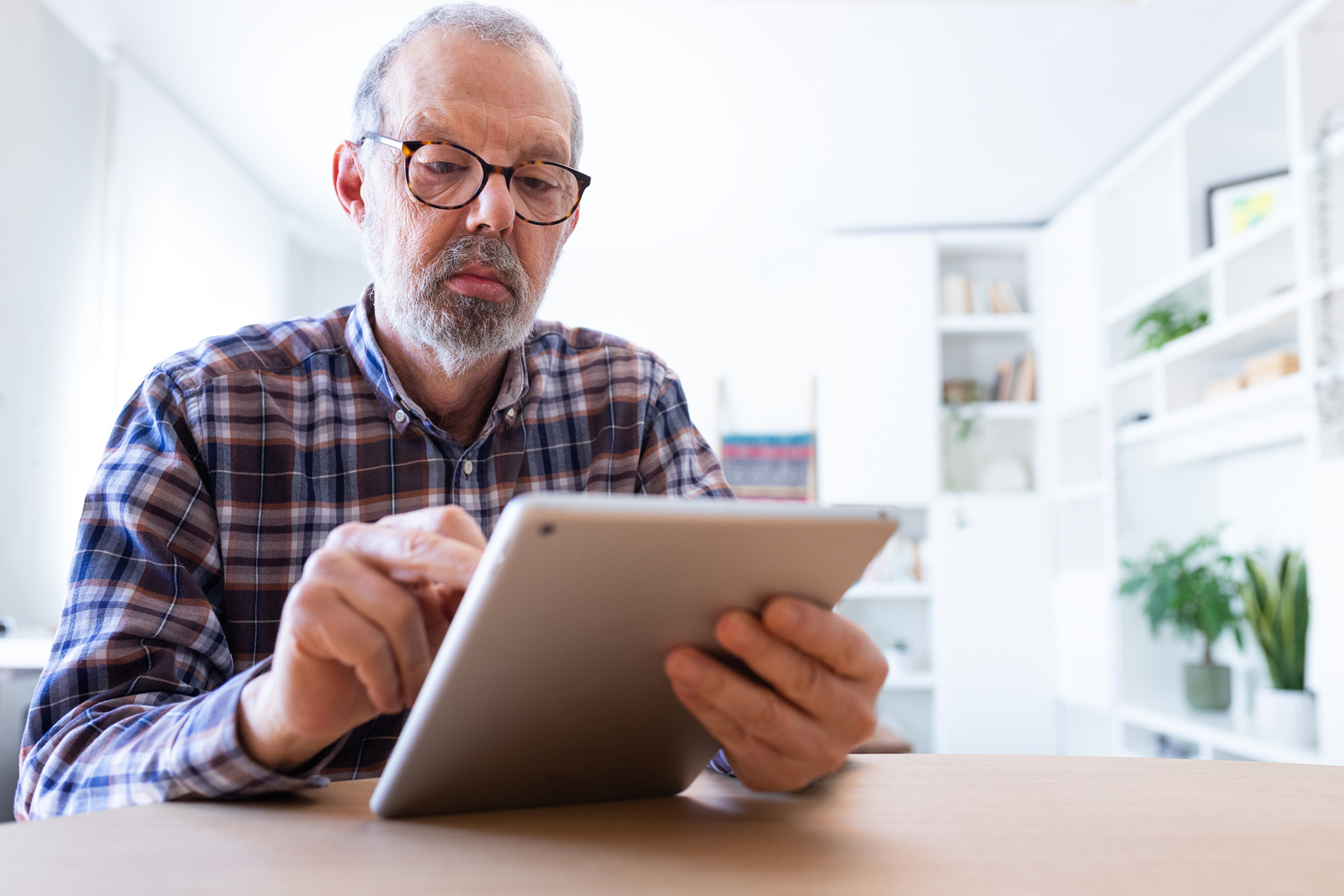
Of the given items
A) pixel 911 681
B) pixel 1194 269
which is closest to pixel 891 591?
pixel 911 681

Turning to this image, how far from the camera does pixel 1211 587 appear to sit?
358 cm

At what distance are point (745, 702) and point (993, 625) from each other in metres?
4.78

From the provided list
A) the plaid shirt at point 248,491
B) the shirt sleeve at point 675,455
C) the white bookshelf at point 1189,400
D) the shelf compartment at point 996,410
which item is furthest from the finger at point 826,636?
the shelf compartment at point 996,410

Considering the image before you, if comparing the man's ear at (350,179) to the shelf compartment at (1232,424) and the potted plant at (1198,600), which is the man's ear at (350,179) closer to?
the shelf compartment at (1232,424)

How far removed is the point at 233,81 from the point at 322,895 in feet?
13.5

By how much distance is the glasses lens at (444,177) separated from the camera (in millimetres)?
1149

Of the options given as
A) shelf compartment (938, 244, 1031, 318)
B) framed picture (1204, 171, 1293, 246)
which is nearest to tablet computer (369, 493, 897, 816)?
framed picture (1204, 171, 1293, 246)

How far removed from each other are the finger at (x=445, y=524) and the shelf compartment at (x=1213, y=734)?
9.89 feet

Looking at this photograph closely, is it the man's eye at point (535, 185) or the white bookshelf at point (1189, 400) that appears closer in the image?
the man's eye at point (535, 185)

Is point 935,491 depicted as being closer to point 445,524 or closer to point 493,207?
point 493,207

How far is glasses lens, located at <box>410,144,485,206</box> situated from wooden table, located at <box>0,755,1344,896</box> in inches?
28.2

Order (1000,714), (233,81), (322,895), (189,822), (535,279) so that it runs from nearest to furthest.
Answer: (322,895) < (189,822) < (535,279) < (233,81) < (1000,714)

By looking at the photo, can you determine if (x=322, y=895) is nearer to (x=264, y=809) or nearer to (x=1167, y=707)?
(x=264, y=809)

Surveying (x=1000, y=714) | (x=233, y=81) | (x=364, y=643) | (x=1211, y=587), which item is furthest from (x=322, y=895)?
(x=1000, y=714)
